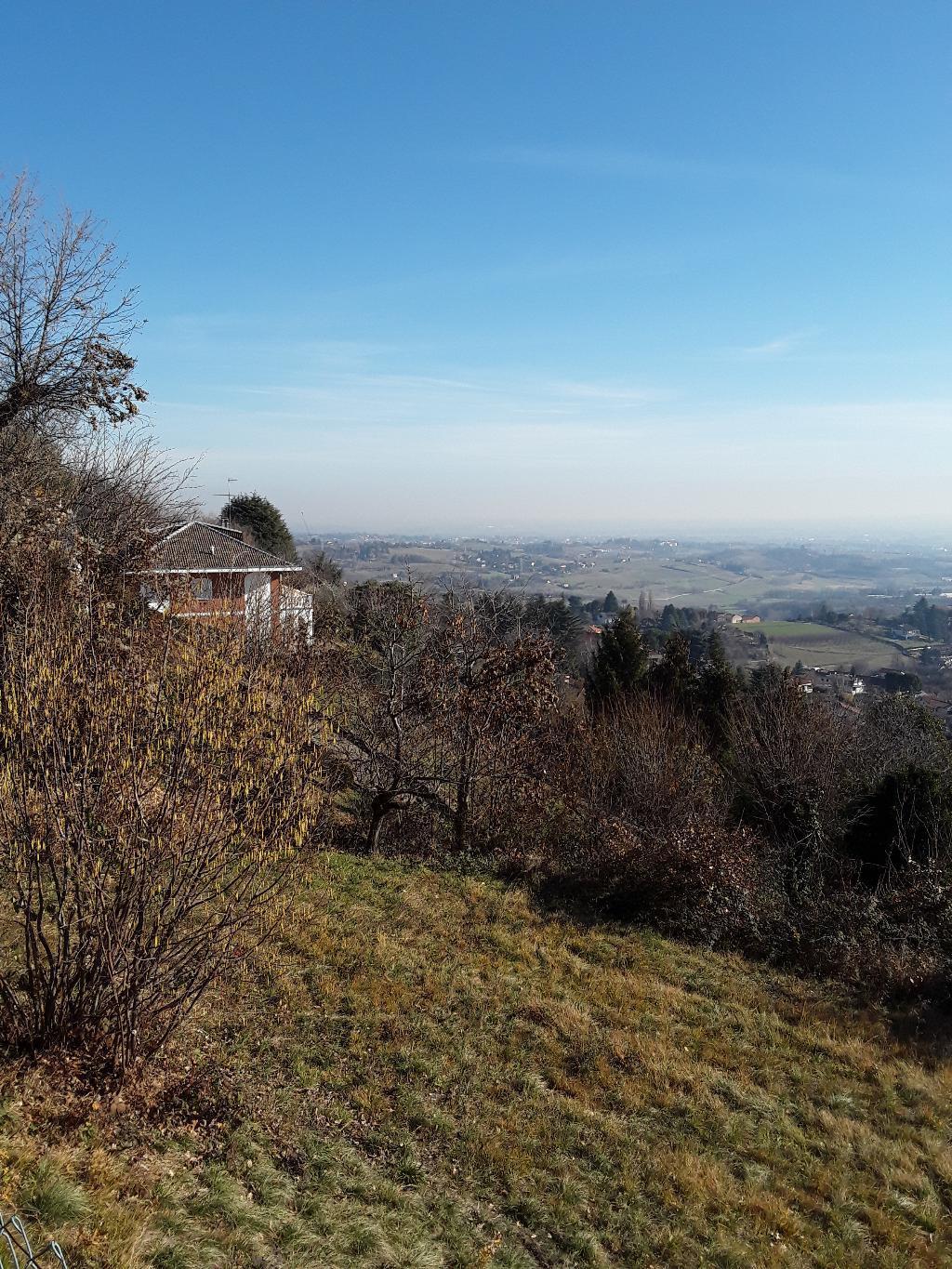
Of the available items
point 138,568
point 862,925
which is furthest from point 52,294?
point 862,925

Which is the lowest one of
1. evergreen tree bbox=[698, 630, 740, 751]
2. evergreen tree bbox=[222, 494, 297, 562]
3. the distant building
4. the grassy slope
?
the grassy slope

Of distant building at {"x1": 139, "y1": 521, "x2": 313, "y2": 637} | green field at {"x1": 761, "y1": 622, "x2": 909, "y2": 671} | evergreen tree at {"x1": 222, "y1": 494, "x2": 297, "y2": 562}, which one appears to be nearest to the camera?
distant building at {"x1": 139, "y1": 521, "x2": 313, "y2": 637}

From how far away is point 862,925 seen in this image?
9.40 meters

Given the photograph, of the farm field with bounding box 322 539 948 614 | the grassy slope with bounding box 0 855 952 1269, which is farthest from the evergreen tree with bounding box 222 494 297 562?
the grassy slope with bounding box 0 855 952 1269

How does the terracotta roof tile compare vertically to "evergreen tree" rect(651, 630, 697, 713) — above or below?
above

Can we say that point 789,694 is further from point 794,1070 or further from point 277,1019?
point 277,1019

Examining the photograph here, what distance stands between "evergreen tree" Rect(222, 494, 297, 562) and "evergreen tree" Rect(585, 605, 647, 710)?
49.3ft

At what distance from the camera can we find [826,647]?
5141 cm

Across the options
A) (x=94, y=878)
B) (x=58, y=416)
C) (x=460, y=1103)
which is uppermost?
(x=58, y=416)

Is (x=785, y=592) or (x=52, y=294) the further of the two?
(x=785, y=592)

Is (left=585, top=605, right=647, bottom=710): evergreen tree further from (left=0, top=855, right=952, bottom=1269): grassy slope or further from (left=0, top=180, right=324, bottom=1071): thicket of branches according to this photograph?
(left=0, top=180, right=324, bottom=1071): thicket of branches

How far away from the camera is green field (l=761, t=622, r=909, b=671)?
45.0m

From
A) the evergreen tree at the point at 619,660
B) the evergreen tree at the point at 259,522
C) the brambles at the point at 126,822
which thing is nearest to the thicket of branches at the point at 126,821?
the brambles at the point at 126,822

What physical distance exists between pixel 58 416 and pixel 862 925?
13.3m
